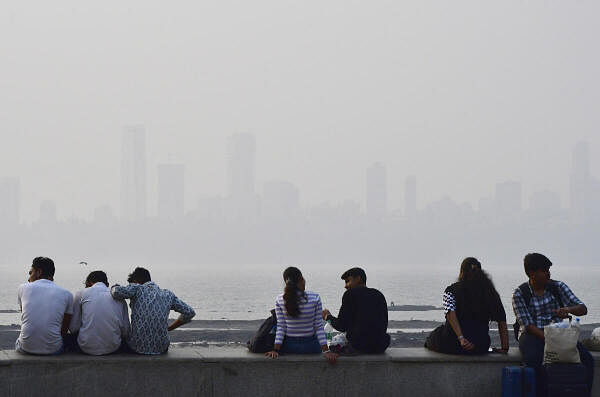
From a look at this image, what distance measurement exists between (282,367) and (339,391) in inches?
30.9

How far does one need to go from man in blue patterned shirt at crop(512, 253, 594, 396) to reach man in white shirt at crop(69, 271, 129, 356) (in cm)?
488

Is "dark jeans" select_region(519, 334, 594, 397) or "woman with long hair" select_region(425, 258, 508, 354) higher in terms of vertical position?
"woman with long hair" select_region(425, 258, 508, 354)

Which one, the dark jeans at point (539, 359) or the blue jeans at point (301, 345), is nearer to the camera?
the dark jeans at point (539, 359)

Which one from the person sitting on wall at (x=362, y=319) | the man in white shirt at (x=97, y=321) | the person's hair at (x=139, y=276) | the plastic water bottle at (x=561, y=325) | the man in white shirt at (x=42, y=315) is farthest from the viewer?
the person's hair at (x=139, y=276)

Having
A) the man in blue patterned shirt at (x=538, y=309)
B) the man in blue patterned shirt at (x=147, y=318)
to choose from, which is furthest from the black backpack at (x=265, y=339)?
the man in blue patterned shirt at (x=538, y=309)

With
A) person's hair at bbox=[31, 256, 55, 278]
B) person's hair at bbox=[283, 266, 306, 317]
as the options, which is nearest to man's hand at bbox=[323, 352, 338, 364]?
person's hair at bbox=[283, 266, 306, 317]

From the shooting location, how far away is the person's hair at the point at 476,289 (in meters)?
11.4

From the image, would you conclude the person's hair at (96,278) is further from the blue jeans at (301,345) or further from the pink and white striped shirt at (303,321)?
the blue jeans at (301,345)

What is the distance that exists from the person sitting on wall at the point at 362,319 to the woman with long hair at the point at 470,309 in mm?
839

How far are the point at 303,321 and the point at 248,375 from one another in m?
0.97

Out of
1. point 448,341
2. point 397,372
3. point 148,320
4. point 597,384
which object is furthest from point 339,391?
point 597,384

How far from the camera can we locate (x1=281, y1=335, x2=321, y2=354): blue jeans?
37.8 ft

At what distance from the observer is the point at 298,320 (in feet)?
37.7

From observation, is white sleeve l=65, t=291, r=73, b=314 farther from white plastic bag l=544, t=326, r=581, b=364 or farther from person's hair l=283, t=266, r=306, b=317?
white plastic bag l=544, t=326, r=581, b=364
